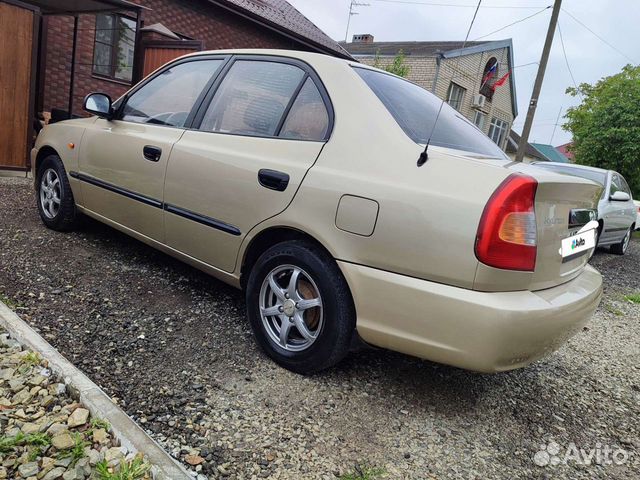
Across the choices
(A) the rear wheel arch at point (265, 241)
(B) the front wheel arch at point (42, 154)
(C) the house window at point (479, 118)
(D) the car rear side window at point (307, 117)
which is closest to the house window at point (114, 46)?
(B) the front wheel arch at point (42, 154)

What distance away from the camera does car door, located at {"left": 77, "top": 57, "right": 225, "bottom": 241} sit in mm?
3273

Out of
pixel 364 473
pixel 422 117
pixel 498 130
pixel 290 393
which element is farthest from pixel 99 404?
pixel 498 130

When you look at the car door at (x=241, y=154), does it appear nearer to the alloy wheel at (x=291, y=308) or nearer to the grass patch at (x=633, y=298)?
the alloy wheel at (x=291, y=308)

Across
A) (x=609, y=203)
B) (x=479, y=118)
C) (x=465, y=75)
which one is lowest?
(x=609, y=203)

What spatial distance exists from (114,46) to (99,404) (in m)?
9.67

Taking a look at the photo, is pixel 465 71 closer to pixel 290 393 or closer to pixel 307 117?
pixel 307 117

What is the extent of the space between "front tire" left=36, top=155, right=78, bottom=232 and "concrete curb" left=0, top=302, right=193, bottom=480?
1.74 meters

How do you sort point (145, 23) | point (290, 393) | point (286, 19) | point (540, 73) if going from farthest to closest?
point (286, 19) → point (540, 73) → point (145, 23) → point (290, 393)

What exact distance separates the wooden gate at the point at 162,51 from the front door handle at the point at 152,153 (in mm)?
5849

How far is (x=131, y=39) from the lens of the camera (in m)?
9.98

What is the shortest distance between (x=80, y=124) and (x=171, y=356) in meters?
2.43

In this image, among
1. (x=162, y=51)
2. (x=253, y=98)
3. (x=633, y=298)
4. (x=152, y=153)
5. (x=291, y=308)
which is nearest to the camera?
(x=291, y=308)

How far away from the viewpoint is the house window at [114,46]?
9.70m

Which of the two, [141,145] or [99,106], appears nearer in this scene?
[141,145]
